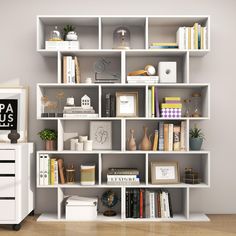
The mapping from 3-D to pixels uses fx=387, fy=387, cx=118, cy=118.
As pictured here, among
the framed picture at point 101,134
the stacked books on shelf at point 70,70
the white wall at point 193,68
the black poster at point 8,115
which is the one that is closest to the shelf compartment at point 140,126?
the framed picture at point 101,134

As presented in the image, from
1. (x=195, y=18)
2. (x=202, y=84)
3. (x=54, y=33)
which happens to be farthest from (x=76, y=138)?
(x=195, y=18)

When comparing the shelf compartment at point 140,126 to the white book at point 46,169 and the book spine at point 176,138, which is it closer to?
the book spine at point 176,138

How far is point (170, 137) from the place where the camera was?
12.6ft

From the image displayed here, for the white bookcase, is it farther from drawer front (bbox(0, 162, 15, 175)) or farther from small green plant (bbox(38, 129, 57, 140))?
drawer front (bbox(0, 162, 15, 175))

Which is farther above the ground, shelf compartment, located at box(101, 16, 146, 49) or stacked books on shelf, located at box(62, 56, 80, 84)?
shelf compartment, located at box(101, 16, 146, 49)

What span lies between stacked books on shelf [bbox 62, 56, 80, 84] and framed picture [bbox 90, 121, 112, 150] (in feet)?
1.66

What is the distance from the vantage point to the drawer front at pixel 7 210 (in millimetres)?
3467

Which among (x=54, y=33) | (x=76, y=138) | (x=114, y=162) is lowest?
(x=114, y=162)

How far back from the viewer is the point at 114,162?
411 centimetres

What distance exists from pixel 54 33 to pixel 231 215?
2.62 meters

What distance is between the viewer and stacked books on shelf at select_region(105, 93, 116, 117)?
3.88 m

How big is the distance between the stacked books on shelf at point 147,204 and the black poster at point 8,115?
1396mm

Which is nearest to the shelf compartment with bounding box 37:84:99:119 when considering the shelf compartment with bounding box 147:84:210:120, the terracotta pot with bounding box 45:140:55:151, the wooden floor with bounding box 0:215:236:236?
the terracotta pot with bounding box 45:140:55:151

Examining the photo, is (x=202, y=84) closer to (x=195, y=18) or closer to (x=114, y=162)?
(x=195, y=18)
